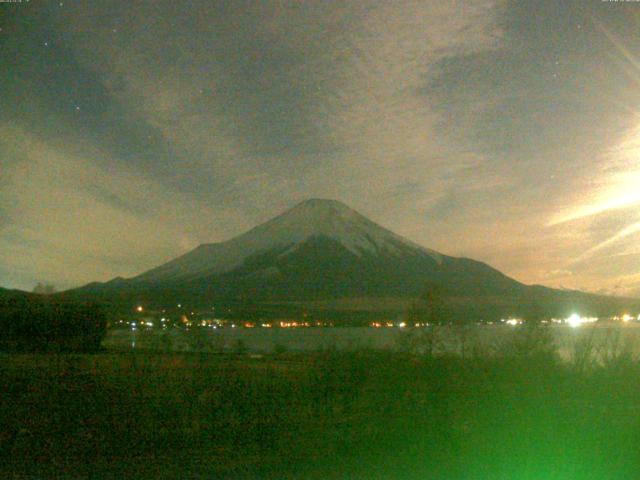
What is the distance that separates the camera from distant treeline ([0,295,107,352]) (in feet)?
101

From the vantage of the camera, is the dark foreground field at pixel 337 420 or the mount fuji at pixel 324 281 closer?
the dark foreground field at pixel 337 420

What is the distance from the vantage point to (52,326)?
103 feet

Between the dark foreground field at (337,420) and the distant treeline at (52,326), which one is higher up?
the distant treeline at (52,326)

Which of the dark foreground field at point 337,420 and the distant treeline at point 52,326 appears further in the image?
the distant treeline at point 52,326

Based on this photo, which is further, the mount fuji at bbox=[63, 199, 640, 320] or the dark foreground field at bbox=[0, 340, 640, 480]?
the mount fuji at bbox=[63, 199, 640, 320]

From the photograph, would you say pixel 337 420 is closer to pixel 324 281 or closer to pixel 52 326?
pixel 52 326

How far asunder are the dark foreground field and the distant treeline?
14.2 metres

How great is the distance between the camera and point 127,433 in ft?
34.9

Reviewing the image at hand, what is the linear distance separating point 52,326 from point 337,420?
73.6 feet

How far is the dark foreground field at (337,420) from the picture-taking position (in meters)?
9.34

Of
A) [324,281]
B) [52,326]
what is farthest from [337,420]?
[324,281]

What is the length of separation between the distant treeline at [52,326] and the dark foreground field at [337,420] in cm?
1420

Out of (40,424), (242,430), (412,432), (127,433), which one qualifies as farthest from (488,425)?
(40,424)

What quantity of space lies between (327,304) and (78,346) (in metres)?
42.2
